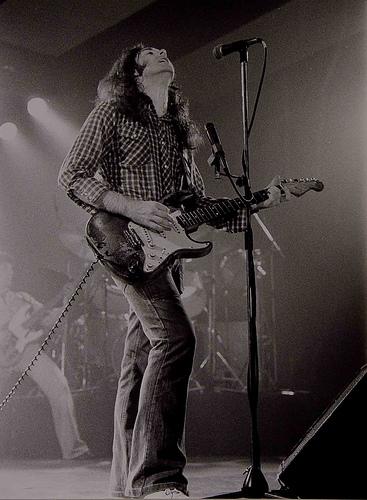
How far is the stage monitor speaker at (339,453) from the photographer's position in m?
1.75

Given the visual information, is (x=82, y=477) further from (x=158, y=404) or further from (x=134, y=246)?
(x=134, y=246)

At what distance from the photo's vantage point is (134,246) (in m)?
2.01

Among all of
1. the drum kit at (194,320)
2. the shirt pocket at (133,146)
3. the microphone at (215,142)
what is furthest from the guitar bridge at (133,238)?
the drum kit at (194,320)

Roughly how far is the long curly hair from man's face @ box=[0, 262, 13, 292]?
96.5 inches

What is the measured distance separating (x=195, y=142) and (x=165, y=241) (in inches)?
23.4

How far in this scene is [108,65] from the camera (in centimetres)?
462

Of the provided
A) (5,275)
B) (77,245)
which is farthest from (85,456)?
(77,245)

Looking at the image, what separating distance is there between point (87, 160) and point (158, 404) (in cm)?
90

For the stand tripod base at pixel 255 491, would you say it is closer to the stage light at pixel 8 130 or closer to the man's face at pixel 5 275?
the man's face at pixel 5 275

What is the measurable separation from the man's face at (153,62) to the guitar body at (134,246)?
0.70 metres

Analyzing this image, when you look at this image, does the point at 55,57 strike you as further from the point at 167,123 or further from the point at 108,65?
the point at 167,123

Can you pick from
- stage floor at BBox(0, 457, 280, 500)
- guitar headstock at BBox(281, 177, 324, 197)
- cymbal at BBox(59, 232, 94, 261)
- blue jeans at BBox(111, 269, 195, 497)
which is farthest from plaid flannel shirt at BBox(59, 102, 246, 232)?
cymbal at BBox(59, 232, 94, 261)

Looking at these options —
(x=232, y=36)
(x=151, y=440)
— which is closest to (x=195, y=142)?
(x=151, y=440)

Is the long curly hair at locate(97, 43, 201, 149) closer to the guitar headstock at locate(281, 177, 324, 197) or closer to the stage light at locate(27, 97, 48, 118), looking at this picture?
the guitar headstock at locate(281, 177, 324, 197)
